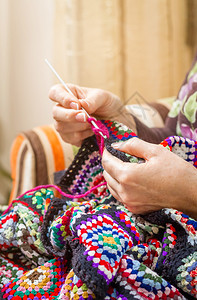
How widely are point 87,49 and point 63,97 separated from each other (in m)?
0.93

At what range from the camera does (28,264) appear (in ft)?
1.94

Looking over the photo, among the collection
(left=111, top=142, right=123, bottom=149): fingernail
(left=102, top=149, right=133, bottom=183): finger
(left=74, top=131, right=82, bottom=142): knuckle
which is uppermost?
(left=111, top=142, right=123, bottom=149): fingernail

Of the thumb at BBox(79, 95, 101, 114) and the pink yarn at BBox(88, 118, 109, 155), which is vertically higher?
the thumb at BBox(79, 95, 101, 114)

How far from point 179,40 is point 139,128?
1.28m

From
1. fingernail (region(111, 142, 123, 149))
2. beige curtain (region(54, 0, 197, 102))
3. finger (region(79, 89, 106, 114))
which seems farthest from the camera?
beige curtain (region(54, 0, 197, 102))

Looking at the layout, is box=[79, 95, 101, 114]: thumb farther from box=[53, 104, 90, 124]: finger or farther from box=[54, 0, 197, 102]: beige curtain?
box=[54, 0, 197, 102]: beige curtain

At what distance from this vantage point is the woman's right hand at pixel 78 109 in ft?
2.22

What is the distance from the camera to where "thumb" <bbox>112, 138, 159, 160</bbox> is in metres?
0.53

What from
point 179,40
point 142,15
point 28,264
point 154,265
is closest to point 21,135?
point 28,264

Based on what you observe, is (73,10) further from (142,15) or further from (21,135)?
(21,135)

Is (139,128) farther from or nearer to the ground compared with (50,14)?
nearer to the ground

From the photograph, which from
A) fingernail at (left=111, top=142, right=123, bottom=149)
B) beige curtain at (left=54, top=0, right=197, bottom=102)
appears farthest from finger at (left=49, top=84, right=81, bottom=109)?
beige curtain at (left=54, top=0, right=197, bottom=102)

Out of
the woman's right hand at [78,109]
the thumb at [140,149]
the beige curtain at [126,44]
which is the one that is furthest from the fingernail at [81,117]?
the beige curtain at [126,44]

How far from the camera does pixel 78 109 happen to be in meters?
0.67
